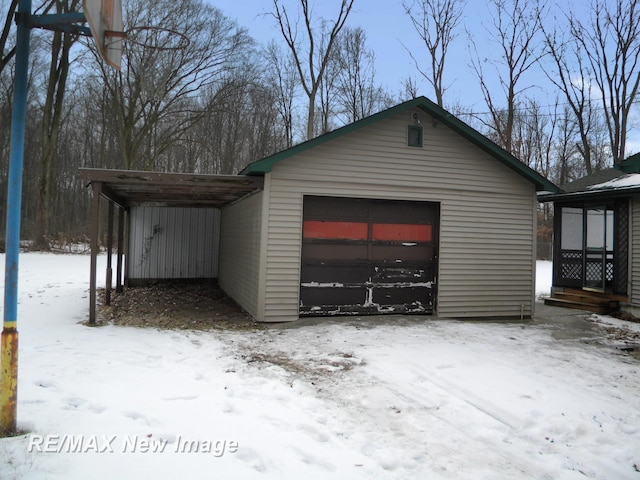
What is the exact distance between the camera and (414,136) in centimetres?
877

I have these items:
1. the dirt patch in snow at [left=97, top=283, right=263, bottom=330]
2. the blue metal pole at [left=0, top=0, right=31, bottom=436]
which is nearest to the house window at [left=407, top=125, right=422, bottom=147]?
the dirt patch in snow at [left=97, top=283, right=263, bottom=330]

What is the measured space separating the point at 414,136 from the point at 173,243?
27.1 feet

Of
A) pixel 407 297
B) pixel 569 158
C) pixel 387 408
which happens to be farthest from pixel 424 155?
pixel 569 158

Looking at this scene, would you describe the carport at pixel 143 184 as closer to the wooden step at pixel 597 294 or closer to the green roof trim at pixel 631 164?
the green roof trim at pixel 631 164

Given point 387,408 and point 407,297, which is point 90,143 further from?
point 387,408

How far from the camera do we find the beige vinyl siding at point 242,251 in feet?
27.6

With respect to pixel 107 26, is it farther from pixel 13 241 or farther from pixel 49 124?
pixel 49 124

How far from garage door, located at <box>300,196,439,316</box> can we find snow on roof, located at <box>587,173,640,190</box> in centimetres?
459

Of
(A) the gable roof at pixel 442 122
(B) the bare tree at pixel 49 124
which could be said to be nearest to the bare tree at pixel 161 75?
(B) the bare tree at pixel 49 124

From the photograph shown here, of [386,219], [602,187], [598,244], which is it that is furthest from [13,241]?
[598,244]

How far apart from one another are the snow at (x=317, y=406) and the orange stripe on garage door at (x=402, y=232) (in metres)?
2.10

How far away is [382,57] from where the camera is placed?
2559 centimetres

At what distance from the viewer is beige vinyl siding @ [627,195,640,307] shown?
10.1m

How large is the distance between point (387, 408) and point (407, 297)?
4749 millimetres
